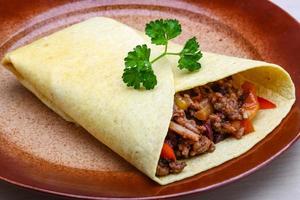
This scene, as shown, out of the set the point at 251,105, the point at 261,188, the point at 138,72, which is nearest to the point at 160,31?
the point at 138,72

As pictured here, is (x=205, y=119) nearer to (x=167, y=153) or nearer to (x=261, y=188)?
(x=167, y=153)

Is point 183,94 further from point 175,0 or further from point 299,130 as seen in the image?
point 175,0

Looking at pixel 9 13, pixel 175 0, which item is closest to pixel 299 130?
pixel 175 0

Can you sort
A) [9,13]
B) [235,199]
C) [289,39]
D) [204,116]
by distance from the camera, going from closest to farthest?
[235,199] → [204,116] → [289,39] → [9,13]

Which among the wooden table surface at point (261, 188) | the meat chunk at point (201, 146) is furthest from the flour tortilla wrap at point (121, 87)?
the wooden table surface at point (261, 188)

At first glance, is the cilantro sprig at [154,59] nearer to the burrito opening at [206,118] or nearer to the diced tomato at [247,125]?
the burrito opening at [206,118]

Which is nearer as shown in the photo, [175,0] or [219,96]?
[219,96]
